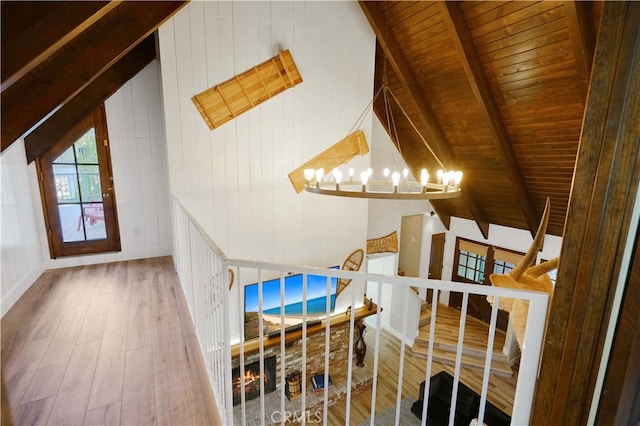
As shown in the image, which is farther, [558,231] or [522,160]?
[558,231]

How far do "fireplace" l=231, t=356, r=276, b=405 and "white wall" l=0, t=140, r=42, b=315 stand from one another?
2869 mm

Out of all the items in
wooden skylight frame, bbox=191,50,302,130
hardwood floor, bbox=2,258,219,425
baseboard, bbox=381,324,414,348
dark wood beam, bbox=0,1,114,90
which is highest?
wooden skylight frame, bbox=191,50,302,130

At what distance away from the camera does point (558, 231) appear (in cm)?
580

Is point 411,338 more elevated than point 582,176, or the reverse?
point 582,176

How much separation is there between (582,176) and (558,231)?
5.98 meters

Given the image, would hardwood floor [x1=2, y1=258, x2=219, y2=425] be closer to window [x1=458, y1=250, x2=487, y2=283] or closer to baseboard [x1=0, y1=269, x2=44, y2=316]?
baseboard [x1=0, y1=269, x2=44, y2=316]

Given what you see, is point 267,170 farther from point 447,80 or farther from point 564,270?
point 564,270

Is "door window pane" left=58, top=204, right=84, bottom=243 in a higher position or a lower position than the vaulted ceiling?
lower

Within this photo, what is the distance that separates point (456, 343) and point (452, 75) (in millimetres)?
5635

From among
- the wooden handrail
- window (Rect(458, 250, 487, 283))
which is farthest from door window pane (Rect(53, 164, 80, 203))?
window (Rect(458, 250, 487, 283))

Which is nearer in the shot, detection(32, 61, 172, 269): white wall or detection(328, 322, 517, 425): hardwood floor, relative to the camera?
detection(32, 61, 172, 269): white wall

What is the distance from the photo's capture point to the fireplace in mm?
4785

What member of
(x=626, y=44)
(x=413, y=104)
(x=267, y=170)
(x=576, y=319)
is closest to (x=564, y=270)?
(x=576, y=319)

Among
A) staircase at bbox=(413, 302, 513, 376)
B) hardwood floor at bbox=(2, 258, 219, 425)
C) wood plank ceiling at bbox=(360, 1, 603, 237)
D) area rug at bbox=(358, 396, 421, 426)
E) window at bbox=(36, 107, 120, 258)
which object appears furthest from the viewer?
staircase at bbox=(413, 302, 513, 376)
